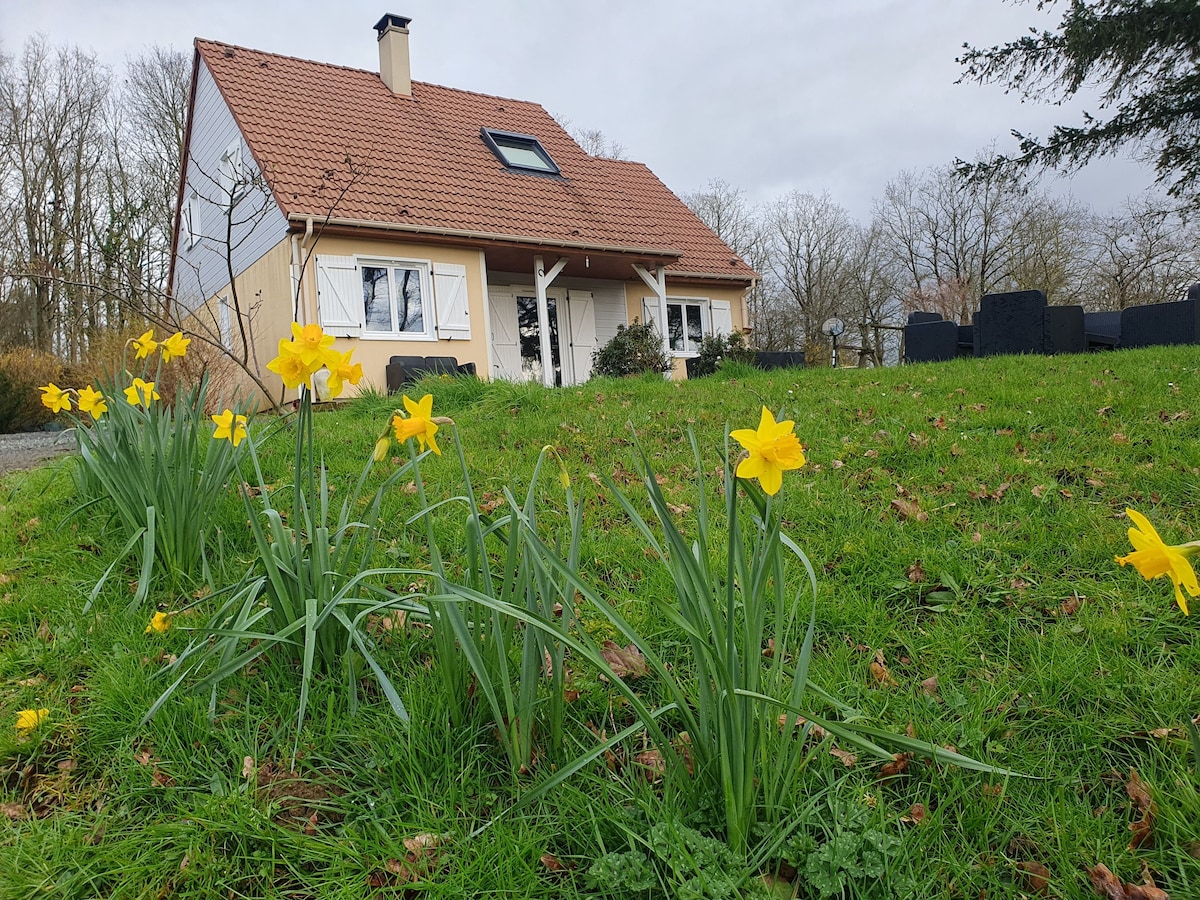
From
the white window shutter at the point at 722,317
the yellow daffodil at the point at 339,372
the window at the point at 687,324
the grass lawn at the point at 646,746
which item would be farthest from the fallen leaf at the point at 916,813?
the white window shutter at the point at 722,317

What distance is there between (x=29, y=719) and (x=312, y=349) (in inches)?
44.4

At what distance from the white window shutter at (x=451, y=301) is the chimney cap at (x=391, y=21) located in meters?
5.77

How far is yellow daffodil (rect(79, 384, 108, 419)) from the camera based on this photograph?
2.78 metres

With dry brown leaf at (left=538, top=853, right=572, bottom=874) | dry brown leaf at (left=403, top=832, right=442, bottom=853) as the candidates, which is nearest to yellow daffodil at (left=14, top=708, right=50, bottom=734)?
dry brown leaf at (left=403, top=832, right=442, bottom=853)

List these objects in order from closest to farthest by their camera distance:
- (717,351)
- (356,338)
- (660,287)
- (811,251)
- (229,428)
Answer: (229,428) → (356,338) → (717,351) → (660,287) → (811,251)

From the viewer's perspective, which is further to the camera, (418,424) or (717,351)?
(717,351)

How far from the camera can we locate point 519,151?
14.0 m

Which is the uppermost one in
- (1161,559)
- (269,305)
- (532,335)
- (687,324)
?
(269,305)

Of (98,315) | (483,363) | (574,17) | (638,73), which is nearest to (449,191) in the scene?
(483,363)

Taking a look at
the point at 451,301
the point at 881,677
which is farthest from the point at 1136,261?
the point at 881,677

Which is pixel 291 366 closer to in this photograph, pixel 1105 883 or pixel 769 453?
pixel 769 453

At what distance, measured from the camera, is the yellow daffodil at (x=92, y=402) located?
2777mm

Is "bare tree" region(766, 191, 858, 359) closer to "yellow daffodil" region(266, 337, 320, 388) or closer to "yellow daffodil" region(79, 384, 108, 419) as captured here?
"yellow daffodil" region(79, 384, 108, 419)

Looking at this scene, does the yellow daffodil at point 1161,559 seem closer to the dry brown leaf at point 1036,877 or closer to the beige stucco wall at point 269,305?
the dry brown leaf at point 1036,877
